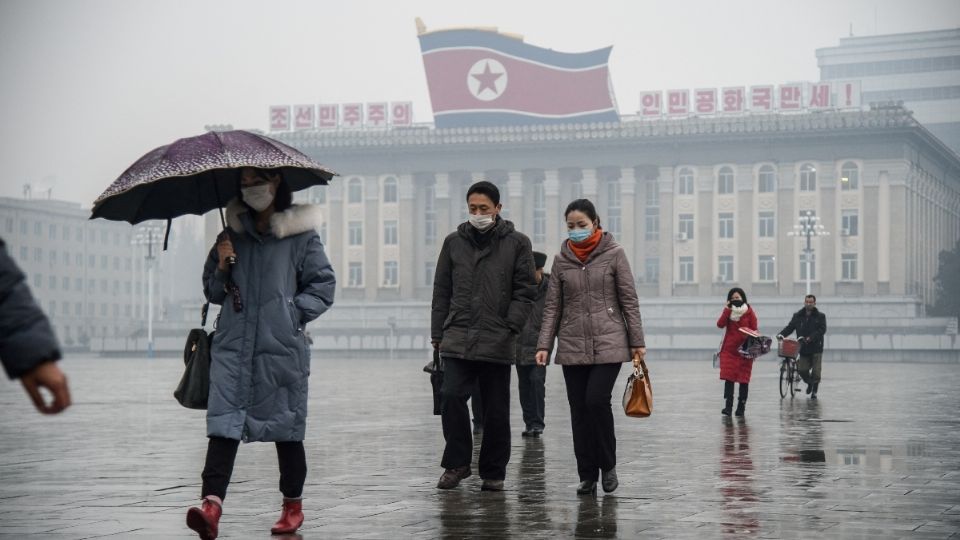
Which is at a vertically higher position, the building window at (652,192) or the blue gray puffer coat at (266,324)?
the building window at (652,192)

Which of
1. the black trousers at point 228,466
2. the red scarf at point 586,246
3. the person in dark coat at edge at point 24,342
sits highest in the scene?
the red scarf at point 586,246

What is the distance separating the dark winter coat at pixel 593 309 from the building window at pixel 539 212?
263 feet

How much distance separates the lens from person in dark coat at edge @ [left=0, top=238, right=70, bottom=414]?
12.7ft

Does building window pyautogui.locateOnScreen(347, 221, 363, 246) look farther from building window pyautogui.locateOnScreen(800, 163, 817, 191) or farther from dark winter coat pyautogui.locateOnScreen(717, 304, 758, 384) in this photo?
dark winter coat pyautogui.locateOnScreen(717, 304, 758, 384)

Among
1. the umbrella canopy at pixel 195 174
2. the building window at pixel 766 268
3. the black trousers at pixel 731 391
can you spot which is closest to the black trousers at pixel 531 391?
the black trousers at pixel 731 391

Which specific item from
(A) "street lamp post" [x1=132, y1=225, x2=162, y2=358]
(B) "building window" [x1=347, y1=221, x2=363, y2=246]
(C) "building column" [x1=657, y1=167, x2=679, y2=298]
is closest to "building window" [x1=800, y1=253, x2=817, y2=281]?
(C) "building column" [x1=657, y1=167, x2=679, y2=298]

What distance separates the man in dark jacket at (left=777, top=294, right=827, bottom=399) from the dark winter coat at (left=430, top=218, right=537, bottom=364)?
14851 millimetres

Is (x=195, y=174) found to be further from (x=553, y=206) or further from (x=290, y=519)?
(x=553, y=206)

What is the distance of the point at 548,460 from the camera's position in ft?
39.7

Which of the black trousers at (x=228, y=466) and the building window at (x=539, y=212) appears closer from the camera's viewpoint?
the black trousers at (x=228, y=466)

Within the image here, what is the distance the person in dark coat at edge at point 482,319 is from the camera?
9562 millimetres

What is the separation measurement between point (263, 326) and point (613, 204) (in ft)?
273

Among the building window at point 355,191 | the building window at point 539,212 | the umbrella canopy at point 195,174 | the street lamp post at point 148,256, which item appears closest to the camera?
the umbrella canopy at point 195,174

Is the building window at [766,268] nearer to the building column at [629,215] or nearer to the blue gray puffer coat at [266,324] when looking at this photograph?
the building column at [629,215]
